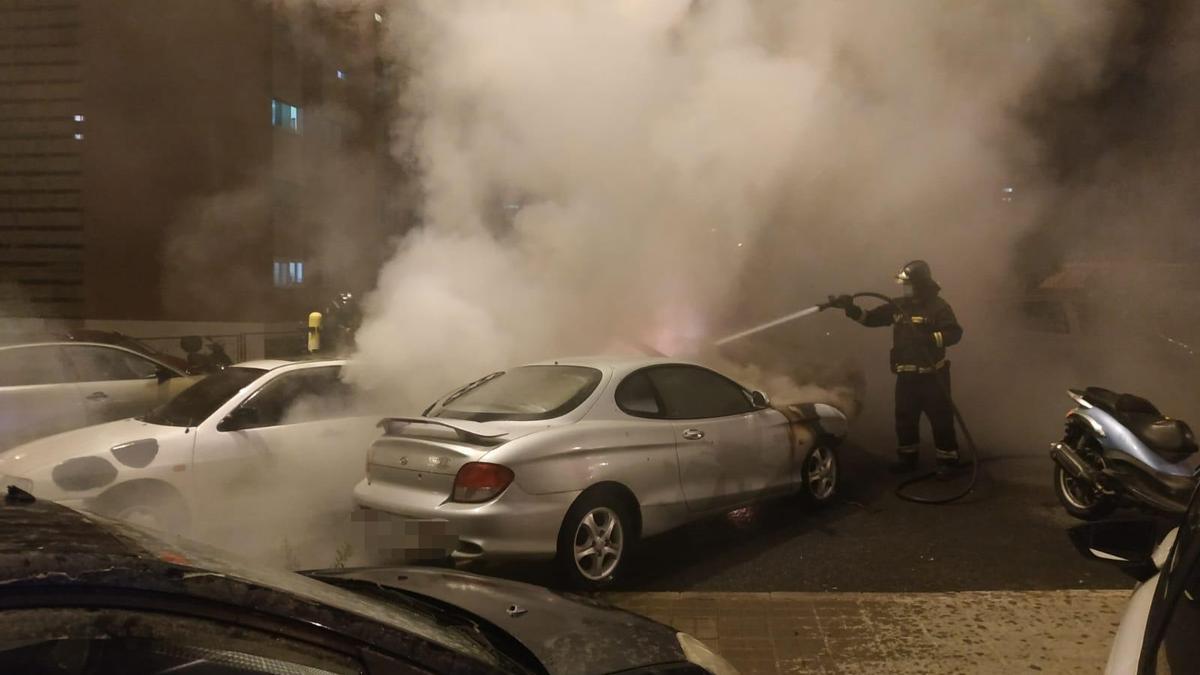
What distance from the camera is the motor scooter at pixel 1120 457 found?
524cm

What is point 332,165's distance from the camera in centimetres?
1275

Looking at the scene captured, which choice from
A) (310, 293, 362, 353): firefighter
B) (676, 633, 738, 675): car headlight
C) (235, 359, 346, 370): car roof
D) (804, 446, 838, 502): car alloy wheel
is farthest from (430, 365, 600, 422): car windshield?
(676, 633, 738, 675): car headlight

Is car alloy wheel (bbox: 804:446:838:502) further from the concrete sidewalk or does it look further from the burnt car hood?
the burnt car hood

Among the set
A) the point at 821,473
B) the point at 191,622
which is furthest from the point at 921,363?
the point at 191,622

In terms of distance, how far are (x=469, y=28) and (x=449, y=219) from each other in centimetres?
169

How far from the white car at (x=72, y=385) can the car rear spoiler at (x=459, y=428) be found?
3832 millimetres

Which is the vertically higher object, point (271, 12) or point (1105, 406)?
point (271, 12)

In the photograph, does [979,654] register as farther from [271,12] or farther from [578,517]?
[271,12]

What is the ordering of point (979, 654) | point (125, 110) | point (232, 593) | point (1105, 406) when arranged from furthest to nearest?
point (125, 110), point (1105, 406), point (979, 654), point (232, 593)

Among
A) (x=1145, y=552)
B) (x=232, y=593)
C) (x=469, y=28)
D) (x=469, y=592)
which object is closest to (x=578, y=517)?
(x=469, y=592)

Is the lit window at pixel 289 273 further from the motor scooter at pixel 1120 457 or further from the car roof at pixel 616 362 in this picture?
the motor scooter at pixel 1120 457

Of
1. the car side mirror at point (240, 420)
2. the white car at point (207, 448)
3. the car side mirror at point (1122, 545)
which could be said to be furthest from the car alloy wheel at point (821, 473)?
the car side mirror at point (240, 420)

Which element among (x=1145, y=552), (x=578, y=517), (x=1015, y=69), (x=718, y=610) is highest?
(x=1015, y=69)

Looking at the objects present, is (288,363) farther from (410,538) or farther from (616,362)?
(616,362)
